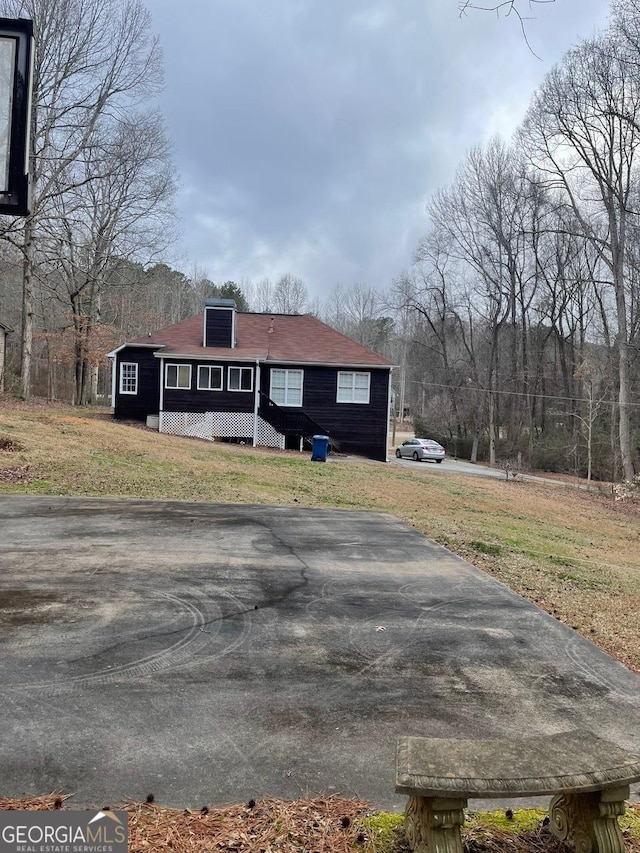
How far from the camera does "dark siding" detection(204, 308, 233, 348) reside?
25.0m

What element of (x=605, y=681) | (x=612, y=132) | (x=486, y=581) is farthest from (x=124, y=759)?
(x=612, y=132)

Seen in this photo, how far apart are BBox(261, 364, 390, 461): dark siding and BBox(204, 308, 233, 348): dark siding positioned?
82.5 inches

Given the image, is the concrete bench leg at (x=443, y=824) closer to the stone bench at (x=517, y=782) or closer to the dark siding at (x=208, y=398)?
the stone bench at (x=517, y=782)

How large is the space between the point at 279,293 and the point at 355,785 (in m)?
63.6

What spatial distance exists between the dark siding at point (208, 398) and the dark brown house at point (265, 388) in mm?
40

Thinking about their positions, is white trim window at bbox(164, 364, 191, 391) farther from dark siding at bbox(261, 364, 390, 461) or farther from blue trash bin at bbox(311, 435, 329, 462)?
blue trash bin at bbox(311, 435, 329, 462)

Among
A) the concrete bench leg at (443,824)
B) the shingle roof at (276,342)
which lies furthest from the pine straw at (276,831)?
the shingle roof at (276,342)

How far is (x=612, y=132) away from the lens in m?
26.7

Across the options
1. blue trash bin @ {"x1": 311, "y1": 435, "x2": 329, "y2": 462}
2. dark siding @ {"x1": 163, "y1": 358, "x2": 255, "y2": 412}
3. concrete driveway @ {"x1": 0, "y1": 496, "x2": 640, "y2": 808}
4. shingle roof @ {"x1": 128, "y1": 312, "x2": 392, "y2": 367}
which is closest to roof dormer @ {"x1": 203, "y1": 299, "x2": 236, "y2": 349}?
shingle roof @ {"x1": 128, "y1": 312, "x2": 392, "y2": 367}

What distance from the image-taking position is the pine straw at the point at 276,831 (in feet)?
7.01

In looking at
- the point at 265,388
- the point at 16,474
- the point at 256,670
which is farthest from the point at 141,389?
the point at 256,670

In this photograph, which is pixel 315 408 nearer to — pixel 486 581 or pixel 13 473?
pixel 13 473

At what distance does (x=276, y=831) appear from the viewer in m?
2.23

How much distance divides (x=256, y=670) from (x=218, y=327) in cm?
2243
